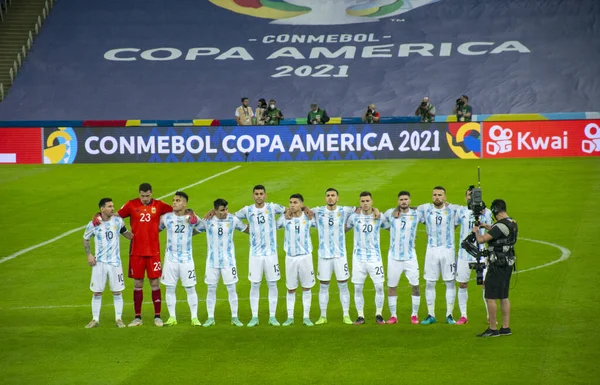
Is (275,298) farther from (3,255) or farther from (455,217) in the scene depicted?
(3,255)

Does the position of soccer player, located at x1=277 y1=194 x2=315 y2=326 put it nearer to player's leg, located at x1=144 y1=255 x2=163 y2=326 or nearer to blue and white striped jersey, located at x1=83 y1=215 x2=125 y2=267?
player's leg, located at x1=144 y1=255 x2=163 y2=326

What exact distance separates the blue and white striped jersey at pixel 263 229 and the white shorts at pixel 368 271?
4.73 feet

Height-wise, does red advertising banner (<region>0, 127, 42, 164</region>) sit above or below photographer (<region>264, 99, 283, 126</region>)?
below

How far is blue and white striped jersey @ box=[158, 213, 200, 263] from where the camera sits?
18.0 meters

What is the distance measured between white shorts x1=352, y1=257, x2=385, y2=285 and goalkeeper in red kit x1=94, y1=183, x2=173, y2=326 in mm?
3357

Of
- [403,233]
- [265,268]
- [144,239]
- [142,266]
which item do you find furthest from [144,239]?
[403,233]

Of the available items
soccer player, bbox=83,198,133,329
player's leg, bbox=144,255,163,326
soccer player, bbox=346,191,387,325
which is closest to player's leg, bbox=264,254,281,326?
soccer player, bbox=346,191,387,325

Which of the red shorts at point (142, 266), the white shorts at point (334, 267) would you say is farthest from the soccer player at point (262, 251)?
the red shorts at point (142, 266)

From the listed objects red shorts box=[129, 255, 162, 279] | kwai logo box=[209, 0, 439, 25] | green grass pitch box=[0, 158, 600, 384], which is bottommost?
green grass pitch box=[0, 158, 600, 384]

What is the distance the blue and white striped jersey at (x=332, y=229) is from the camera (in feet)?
59.4

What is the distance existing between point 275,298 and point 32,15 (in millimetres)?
41985

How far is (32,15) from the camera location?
56.2 metres

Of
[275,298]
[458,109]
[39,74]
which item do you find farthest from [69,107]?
[275,298]

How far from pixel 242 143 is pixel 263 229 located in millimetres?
22133
